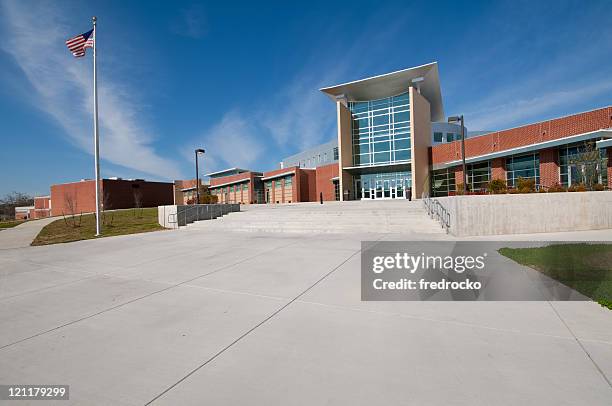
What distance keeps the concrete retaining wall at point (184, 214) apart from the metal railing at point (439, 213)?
1569 centimetres

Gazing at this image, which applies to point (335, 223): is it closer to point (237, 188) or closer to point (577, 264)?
point (577, 264)

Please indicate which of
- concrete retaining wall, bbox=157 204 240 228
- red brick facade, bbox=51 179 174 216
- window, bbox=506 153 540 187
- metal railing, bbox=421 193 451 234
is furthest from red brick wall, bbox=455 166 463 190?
red brick facade, bbox=51 179 174 216

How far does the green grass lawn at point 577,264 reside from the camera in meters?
4.78

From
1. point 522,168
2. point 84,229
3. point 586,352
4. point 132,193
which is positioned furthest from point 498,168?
point 132,193

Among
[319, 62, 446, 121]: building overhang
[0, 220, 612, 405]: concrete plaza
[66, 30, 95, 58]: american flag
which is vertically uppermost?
[319, 62, 446, 121]: building overhang

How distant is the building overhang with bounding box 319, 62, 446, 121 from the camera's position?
35.4 metres

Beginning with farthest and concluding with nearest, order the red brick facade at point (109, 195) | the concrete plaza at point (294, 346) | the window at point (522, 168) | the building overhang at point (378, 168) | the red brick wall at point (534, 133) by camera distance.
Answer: the red brick facade at point (109, 195)
the building overhang at point (378, 168)
the window at point (522, 168)
the red brick wall at point (534, 133)
the concrete plaza at point (294, 346)

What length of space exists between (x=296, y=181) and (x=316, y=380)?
4403cm

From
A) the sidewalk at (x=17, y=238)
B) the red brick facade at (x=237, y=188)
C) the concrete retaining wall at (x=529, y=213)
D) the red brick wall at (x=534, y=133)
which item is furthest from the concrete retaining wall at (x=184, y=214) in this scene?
the red brick facade at (x=237, y=188)

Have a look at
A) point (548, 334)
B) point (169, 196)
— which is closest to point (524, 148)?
point (548, 334)

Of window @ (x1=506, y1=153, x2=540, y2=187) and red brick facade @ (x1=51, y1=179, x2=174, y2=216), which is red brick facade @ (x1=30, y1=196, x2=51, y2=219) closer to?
red brick facade @ (x1=51, y1=179, x2=174, y2=216)

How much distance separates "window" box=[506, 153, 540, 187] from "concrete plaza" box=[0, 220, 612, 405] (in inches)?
1076

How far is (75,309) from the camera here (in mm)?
4605

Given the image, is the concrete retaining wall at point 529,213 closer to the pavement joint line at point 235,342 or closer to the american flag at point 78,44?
the pavement joint line at point 235,342
